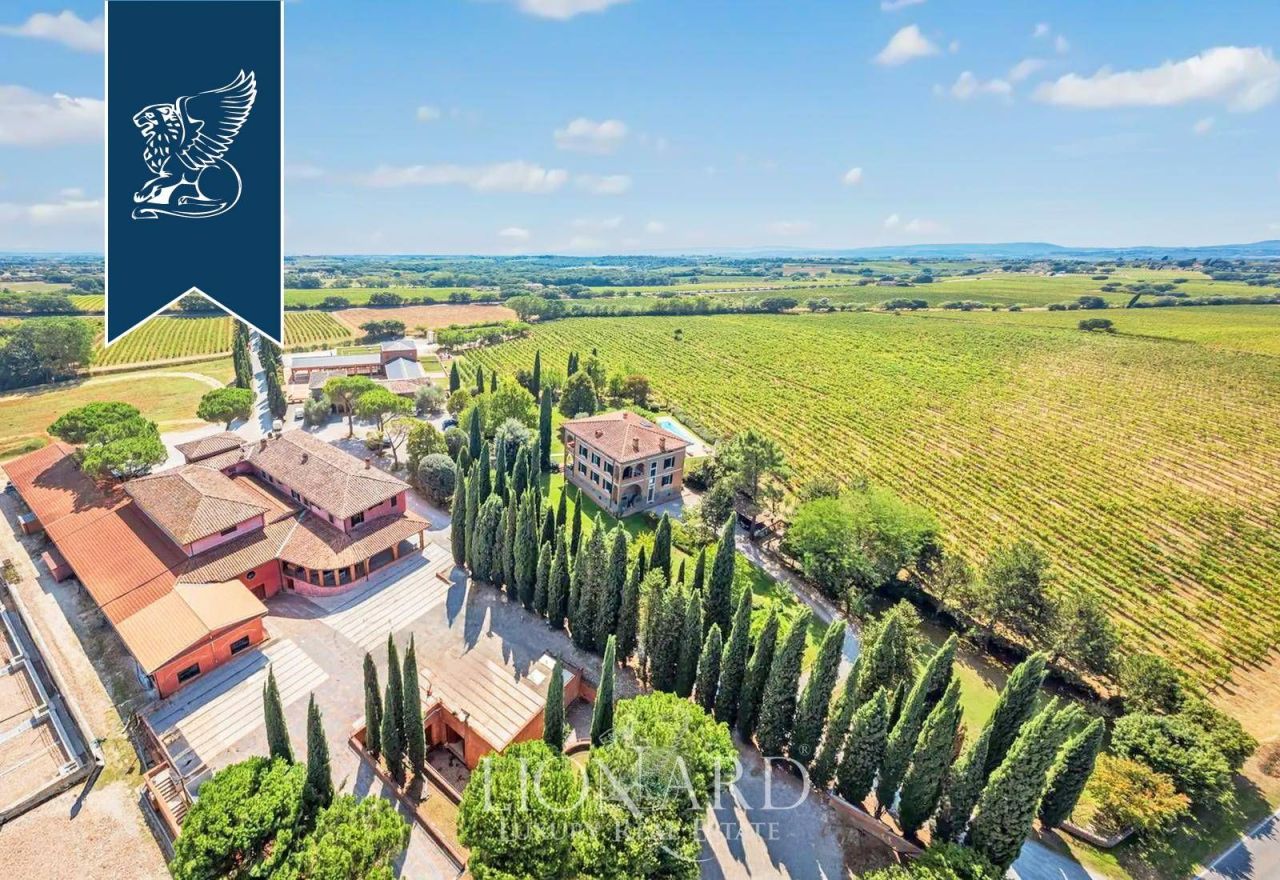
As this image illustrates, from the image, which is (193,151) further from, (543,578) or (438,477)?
(438,477)

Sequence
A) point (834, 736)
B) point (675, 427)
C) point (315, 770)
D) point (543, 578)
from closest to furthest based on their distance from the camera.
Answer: point (315, 770), point (834, 736), point (543, 578), point (675, 427)

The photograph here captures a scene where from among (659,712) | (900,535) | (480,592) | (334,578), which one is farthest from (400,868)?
(900,535)

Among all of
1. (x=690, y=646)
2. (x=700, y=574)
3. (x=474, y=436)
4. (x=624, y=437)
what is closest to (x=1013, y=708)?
(x=690, y=646)

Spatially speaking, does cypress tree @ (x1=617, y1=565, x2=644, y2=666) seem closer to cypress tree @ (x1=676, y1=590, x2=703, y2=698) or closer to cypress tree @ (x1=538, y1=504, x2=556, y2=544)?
cypress tree @ (x1=676, y1=590, x2=703, y2=698)

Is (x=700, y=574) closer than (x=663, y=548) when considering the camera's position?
Yes

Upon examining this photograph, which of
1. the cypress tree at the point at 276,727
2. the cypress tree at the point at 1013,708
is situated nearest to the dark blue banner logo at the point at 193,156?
the cypress tree at the point at 276,727

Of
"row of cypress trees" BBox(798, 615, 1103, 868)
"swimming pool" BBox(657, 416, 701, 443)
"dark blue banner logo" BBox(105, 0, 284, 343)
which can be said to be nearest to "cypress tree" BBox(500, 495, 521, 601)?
"row of cypress trees" BBox(798, 615, 1103, 868)
